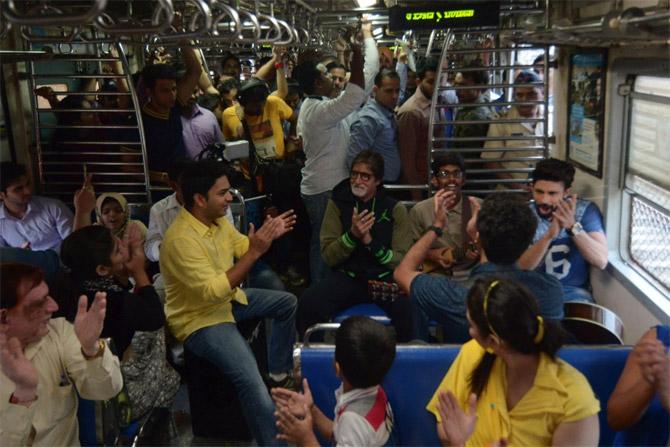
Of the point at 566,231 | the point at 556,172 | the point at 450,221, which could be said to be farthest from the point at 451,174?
the point at 566,231

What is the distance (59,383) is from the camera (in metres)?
2.55

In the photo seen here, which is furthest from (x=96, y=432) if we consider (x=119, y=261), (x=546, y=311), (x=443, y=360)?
(x=546, y=311)

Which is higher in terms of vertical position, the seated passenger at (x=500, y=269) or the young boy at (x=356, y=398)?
the seated passenger at (x=500, y=269)

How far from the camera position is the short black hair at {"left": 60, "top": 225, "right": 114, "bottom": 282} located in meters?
3.04

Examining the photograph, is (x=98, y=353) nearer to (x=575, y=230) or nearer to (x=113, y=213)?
(x=113, y=213)

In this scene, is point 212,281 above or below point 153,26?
below

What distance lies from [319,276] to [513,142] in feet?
6.56

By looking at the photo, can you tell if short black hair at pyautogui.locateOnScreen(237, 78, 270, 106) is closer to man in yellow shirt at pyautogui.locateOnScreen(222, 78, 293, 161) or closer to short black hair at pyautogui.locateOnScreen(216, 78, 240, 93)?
man in yellow shirt at pyautogui.locateOnScreen(222, 78, 293, 161)

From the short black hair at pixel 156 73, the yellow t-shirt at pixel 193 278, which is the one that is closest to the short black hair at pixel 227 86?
the short black hair at pixel 156 73

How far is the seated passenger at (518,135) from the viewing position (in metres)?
5.30

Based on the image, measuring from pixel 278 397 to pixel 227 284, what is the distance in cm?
109

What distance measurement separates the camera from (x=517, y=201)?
276cm

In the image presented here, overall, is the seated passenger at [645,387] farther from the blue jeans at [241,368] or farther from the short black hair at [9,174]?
the short black hair at [9,174]

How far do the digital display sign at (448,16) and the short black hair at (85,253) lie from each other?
2.79 metres
